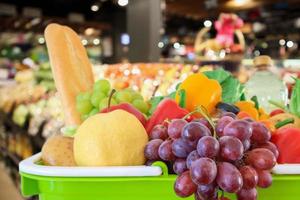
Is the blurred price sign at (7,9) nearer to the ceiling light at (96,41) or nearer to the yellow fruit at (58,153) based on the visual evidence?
the ceiling light at (96,41)

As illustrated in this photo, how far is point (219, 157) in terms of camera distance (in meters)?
0.84

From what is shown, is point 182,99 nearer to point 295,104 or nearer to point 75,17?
point 295,104

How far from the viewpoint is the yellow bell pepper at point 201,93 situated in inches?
45.4

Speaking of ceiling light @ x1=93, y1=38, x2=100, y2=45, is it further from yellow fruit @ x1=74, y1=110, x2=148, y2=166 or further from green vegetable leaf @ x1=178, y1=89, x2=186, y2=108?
yellow fruit @ x1=74, y1=110, x2=148, y2=166

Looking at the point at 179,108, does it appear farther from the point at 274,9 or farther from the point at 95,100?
the point at 274,9

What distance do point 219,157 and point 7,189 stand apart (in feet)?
12.7

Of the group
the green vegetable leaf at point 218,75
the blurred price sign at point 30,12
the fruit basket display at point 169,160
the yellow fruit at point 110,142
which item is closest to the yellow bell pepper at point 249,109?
the fruit basket display at point 169,160

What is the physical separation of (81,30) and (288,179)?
15199mm

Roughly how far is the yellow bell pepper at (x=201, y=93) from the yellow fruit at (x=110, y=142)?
8.3 inches

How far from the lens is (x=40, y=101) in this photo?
477 cm

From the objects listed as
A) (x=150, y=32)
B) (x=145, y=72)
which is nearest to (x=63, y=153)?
(x=145, y=72)

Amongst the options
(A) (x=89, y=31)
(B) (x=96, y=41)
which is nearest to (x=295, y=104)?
(A) (x=89, y=31)

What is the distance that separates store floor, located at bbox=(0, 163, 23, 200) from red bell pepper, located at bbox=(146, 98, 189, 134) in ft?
10.5

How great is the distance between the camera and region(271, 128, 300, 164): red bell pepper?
0.96m
